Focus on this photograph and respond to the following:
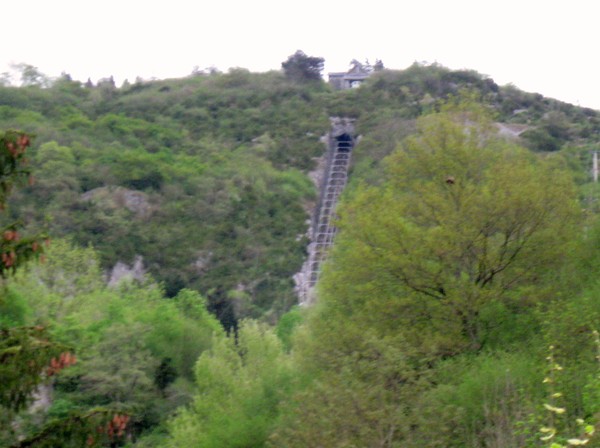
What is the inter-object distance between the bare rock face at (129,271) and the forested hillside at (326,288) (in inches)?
11.3

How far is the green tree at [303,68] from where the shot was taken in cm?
7825

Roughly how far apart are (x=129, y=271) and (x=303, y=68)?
39.7 metres

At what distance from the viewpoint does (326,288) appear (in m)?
20.4

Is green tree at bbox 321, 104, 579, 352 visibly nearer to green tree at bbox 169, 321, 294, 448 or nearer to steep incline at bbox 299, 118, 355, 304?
green tree at bbox 169, 321, 294, 448

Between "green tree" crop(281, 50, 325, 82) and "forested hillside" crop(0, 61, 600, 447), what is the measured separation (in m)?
15.2

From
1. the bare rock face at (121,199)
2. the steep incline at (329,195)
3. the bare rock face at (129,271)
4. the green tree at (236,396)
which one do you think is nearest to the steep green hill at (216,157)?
the bare rock face at (121,199)

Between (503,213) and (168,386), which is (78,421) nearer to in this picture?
(503,213)

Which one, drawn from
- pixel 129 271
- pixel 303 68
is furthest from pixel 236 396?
pixel 303 68

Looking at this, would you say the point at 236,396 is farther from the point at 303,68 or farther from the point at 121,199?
the point at 303,68

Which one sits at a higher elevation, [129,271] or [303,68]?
[303,68]

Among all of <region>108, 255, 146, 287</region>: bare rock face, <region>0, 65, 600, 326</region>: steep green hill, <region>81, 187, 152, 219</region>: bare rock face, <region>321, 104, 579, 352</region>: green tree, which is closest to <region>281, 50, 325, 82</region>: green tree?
<region>0, 65, 600, 326</region>: steep green hill

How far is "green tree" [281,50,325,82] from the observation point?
3081 inches

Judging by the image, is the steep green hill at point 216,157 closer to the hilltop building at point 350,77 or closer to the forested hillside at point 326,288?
the forested hillside at point 326,288

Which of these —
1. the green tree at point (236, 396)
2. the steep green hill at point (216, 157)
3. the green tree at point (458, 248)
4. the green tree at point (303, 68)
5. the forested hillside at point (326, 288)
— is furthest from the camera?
the green tree at point (303, 68)
